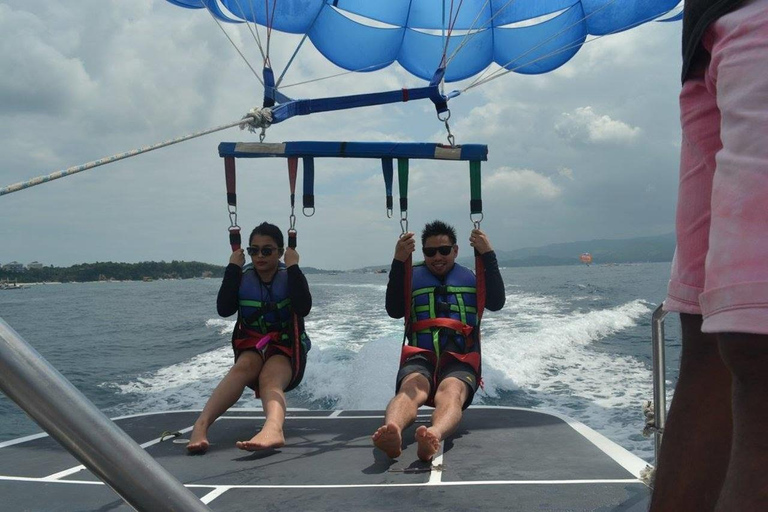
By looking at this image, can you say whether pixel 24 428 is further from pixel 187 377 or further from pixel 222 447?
pixel 222 447

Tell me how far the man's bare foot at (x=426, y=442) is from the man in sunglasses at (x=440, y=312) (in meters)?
0.42

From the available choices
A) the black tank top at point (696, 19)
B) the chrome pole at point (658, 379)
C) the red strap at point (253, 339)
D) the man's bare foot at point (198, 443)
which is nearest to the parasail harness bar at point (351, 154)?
the red strap at point (253, 339)

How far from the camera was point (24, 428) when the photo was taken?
6.93 m

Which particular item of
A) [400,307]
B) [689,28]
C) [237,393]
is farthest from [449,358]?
[689,28]

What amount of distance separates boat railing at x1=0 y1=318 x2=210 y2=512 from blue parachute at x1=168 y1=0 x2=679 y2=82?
550 centimetres

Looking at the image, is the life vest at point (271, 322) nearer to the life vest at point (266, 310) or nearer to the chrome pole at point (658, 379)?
the life vest at point (266, 310)

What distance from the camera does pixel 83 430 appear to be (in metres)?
0.49

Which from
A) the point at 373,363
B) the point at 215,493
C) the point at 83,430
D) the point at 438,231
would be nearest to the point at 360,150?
the point at 438,231

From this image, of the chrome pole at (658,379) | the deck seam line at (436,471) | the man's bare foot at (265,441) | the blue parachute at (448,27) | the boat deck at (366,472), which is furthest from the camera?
the blue parachute at (448,27)

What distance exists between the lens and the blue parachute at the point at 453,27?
5789mm

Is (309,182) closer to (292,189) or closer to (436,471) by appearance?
(292,189)

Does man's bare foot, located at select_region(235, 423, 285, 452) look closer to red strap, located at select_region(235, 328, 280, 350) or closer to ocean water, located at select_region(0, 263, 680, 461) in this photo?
red strap, located at select_region(235, 328, 280, 350)

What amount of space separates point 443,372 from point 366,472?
0.85 meters

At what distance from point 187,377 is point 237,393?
6728mm
